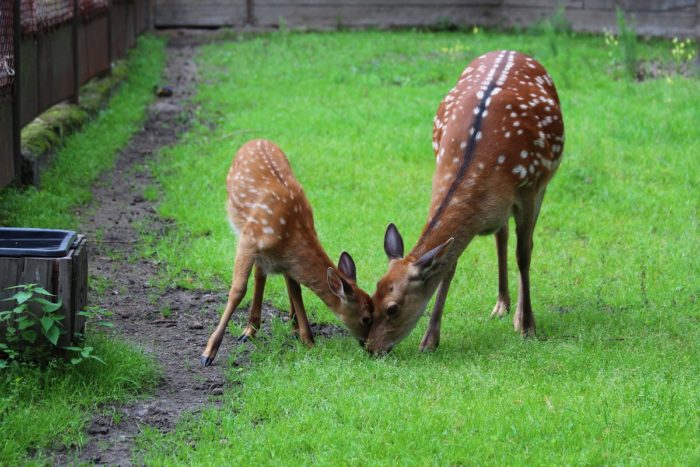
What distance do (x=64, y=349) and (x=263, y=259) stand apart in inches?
54.9

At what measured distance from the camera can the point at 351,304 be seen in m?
6.09

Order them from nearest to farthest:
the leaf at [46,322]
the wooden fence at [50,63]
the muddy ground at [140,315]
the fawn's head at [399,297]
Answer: the muddy ground at [140,315] < the leaf at [46,322] < the fawn's head at [399,297] < the wooden fence at [50,63]

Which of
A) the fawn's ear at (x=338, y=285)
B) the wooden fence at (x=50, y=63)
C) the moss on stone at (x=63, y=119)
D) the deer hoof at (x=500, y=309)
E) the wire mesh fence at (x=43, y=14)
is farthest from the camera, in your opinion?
the moss on stone at (x=63, y=119)

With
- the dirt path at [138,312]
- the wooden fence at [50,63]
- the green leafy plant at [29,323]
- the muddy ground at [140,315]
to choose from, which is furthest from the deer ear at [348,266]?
the wooden fence at [50,63]

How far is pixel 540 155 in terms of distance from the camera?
679 cm

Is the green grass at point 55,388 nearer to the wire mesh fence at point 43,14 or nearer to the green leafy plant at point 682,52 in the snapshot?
the wire mesh fence at point 43,14

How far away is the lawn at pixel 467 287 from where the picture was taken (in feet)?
16.1

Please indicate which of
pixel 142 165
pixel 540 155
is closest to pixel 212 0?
pixel 142 165

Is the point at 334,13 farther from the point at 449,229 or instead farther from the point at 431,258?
the point at 431,258

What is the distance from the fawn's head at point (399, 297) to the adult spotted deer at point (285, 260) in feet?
0.24

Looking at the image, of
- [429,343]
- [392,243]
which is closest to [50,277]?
[392,243]

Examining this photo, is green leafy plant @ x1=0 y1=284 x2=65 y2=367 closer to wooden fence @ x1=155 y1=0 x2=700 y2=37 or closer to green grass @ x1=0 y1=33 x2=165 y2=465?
green grass @ x1=0 y1=33 x2=165 y2=465

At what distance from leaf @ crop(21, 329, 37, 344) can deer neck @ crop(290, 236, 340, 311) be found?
1.64m

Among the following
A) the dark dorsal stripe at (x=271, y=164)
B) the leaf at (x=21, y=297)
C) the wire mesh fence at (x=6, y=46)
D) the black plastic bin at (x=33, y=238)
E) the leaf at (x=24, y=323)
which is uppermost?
the wire mesh fence at (x=6, y=46)
